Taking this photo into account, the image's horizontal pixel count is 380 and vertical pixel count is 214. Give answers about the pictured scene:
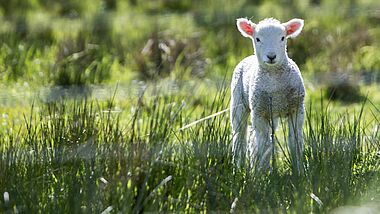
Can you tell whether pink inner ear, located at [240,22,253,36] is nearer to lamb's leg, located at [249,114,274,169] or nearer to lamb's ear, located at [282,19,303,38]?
lamb's ear, located at [282,19,303,38]

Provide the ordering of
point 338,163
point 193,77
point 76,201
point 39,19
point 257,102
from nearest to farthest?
point 76,201 < point 338,163 < point 257,102 < point 193,77 < point 39,19

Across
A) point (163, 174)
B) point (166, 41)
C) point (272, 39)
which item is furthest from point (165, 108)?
point (166, 41)

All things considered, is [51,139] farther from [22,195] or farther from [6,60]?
[6,60]

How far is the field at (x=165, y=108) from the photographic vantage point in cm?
546

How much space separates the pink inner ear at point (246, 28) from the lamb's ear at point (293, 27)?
0.23 metres

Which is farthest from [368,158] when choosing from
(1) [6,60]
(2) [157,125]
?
(1) [6,60]

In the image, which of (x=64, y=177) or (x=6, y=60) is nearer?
(x=64, y=177)

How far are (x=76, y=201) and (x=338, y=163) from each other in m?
1.44

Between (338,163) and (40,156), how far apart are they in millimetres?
1586

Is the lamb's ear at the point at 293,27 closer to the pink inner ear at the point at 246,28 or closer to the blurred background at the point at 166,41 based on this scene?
the pink inner ear at the point at 246,28

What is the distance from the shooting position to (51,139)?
6.13 m

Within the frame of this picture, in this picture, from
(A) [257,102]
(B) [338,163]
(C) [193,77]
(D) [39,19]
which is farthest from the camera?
(D) [39,19]

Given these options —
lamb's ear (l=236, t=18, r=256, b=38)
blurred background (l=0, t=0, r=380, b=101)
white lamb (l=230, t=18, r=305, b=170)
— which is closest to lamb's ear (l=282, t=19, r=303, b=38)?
white lamb (l=230, t=18, r=305, b=170)

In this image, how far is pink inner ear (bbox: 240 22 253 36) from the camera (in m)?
6.85
